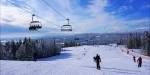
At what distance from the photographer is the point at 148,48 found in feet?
316

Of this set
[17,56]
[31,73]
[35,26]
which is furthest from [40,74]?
[17,56]

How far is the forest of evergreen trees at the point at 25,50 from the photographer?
3669 inches

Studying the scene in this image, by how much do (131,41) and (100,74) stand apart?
136495mm

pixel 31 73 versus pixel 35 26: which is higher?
pixel 35 26

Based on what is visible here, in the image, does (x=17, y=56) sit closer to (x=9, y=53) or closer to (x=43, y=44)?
(x=9, y=53)

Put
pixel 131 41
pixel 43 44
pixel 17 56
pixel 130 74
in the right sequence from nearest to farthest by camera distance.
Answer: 1. pixel 130 74
2. pixel 17 56
3. pixel 43 44
4. pixel 131 41

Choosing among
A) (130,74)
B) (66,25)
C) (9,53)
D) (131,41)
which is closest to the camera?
(130,74)

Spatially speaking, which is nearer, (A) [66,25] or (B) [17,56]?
(A) [66,25]

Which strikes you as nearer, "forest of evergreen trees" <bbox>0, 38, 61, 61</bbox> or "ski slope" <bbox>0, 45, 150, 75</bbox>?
"ski slope" <bbox>0, 45, 150, 75</bbox>

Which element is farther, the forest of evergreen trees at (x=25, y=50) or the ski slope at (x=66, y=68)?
the forest of evergreen trees at (x=25, y=50)

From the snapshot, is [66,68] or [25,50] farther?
[25,50]

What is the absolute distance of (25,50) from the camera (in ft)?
310

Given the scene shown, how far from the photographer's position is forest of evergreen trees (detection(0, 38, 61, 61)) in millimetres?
93188

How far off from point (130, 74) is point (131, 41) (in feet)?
443
